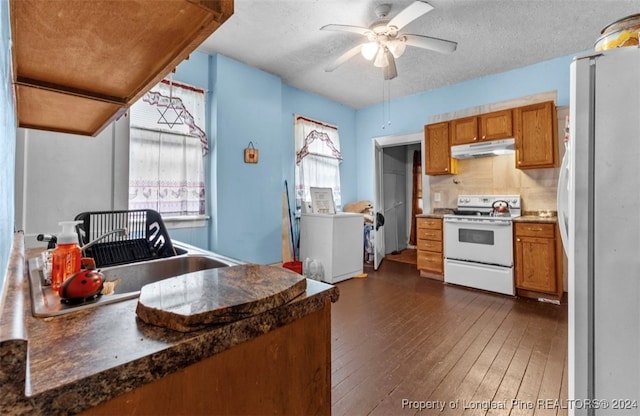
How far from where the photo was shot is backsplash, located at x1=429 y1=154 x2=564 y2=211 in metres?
3.62

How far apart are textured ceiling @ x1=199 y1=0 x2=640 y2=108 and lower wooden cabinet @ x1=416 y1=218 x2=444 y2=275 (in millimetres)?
2081

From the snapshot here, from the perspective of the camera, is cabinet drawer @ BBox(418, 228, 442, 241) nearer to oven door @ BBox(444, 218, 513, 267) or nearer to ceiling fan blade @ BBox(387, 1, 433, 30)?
oven door @ BBox(444, 218, 513, 267)

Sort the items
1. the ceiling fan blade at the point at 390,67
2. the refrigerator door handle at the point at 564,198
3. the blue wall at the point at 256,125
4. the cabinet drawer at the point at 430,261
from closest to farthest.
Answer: the refrigerator door handle at the point at 564,198 → the ceiling fan blade at the point at 390,67 → the blue wall at the point at 256,125 → the cabinet drawer at the point at 430,261

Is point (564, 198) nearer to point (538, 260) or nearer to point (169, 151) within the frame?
point (538, 260)

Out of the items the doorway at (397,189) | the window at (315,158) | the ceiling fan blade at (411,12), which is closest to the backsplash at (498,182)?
the doorway at (397,189)

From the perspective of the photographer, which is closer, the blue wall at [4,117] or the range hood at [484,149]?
the blue wall at [4,117]

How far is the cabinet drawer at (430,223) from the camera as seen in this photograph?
13.1ft

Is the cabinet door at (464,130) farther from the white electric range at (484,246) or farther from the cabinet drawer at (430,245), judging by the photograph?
the cabinet drawer at (430,245)

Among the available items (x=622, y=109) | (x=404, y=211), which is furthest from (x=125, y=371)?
(x=404, y=211)

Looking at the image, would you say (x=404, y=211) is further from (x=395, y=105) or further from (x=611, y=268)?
(x=611, y=268)

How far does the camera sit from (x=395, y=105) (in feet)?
16.8

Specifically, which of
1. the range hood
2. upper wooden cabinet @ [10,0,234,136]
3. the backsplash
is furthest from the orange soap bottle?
the backsplash

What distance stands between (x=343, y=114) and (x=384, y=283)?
3.19 m

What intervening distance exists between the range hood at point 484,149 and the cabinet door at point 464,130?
7 centimetres
